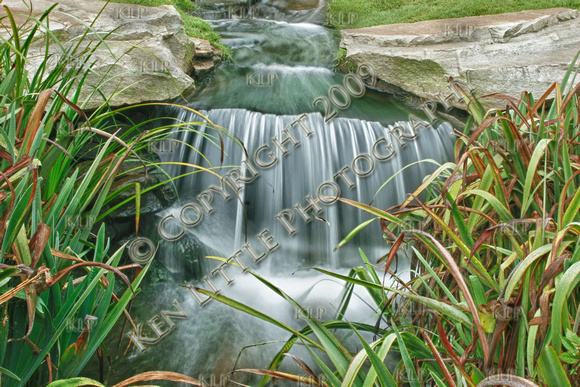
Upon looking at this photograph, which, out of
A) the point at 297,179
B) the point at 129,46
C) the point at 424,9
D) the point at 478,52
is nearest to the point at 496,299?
the point at 297,179

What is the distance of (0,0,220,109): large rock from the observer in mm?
3702

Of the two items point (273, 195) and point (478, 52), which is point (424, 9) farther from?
point (273, 195)

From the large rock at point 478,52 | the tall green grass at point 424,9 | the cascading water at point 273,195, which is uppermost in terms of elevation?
the tall green grass at point 424,9

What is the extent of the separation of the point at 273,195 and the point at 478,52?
9.27 ft

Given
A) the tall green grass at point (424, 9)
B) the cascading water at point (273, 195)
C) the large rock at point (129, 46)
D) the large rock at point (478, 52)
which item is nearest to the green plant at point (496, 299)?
the cascading water at point (273, 195)

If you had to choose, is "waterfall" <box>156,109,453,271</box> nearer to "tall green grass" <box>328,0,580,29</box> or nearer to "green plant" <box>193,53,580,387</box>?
"green plant" <box>193,53,580,387</box>

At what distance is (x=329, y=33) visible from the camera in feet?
21.1

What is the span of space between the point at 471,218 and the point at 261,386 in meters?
1.04

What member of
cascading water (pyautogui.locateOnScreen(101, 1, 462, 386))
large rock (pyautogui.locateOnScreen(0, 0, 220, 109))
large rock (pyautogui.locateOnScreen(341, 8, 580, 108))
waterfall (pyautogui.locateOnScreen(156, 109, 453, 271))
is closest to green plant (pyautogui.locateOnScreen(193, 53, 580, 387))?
cascading water (pyautogui.locateOnScreen(101, 1, 462, 386))

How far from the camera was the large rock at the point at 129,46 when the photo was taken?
12.1 ft

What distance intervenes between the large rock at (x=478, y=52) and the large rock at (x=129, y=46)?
6.62 feet

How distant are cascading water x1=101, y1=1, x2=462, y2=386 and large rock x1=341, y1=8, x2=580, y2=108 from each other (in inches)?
16.9

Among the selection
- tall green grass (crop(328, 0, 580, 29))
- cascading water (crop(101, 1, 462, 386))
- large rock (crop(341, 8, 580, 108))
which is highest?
tall green grass (crop(328, 0, 580, 29))

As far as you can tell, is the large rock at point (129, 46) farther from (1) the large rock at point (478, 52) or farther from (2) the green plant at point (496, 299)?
(2) the green plant at point (496, 299)
